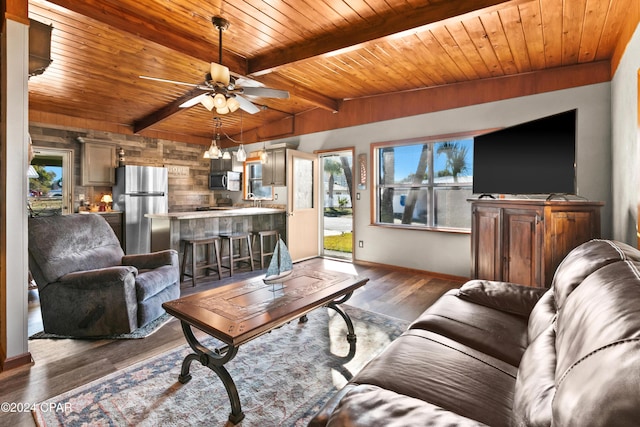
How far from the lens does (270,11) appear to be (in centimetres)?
290

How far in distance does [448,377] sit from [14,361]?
2.81 meters

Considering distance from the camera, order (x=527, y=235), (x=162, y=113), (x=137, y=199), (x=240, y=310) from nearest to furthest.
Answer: (x=240, y=310)
(x=527, y=235)
(x=162, y=113)
(x=137, y=199)

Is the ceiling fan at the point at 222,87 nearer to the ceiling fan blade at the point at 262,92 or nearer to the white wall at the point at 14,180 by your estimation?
the ceiling fan blade at the point at 262,92

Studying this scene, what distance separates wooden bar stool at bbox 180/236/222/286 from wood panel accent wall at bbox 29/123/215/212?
10.2ft

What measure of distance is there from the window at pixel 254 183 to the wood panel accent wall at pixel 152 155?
135 centimetres

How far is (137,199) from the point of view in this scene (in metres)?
6.10

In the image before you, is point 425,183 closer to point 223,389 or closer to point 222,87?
point 222,87

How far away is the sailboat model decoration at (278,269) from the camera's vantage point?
235cm

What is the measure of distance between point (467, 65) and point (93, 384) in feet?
15.5

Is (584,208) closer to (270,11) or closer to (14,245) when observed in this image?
(270,11)

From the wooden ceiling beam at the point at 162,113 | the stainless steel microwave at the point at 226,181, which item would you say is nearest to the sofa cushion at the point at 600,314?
the wooden ceiling beam at the point at 162,113

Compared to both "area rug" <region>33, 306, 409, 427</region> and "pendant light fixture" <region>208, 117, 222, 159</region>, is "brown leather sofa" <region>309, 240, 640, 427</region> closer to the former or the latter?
"area rug" <region>33, 306, 409, 427</region>

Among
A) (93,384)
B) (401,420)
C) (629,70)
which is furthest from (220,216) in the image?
(629,70)

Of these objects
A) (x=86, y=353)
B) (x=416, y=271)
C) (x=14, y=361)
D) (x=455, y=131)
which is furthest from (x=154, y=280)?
(x=455, y=131)
